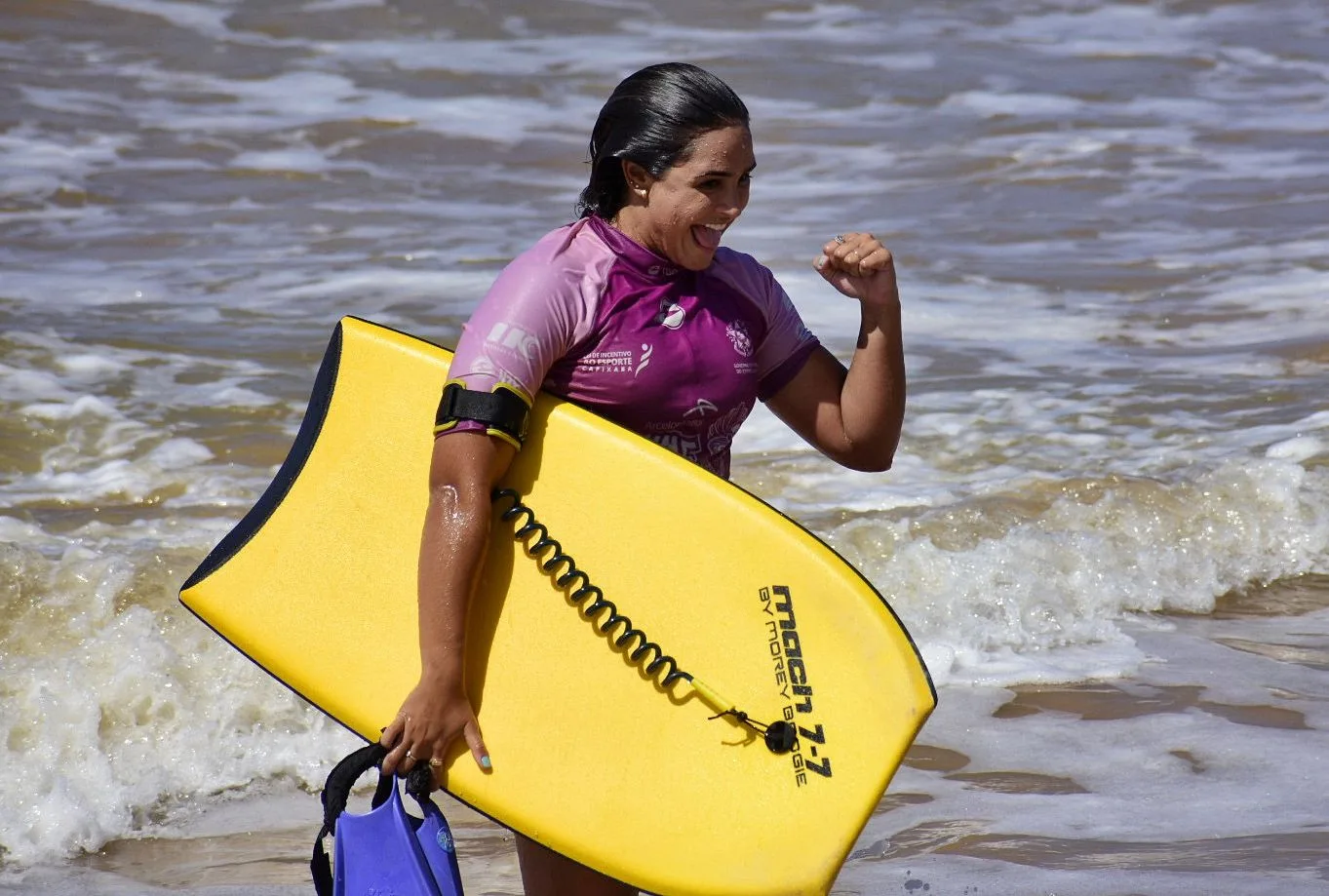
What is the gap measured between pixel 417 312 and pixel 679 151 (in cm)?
553

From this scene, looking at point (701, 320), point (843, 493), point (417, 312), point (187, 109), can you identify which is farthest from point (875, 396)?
point (187, 109)

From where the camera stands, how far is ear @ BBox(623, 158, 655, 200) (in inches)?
85.0

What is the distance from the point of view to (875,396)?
2330 millimetres

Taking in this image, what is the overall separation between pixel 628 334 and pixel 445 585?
409mm

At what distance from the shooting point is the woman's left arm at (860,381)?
2.25 meters

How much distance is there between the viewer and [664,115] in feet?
6.95

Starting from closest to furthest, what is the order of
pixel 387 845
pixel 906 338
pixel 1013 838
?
1. pixel 387 845
2. pixel 1013 838
3. pixel 906 338

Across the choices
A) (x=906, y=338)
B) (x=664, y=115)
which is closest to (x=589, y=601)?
(x=664, y=115)

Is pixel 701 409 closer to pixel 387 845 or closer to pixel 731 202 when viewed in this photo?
Answer: pixel 731 202

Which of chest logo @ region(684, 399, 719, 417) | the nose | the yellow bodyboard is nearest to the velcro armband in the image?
the yellow bodyboard

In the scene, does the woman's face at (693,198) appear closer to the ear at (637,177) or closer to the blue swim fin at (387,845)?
the ear at (637,177)

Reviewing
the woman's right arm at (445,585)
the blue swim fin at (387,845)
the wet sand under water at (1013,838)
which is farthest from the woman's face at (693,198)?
the wet sand under water at (1013,838)

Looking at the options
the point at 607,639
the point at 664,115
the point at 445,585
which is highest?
the point at 664,115

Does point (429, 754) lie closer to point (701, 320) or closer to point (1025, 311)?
point (701, 320)
